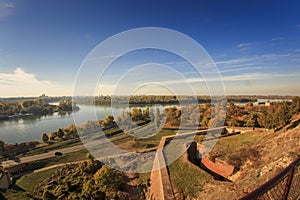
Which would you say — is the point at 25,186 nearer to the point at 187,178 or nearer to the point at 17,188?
the point at 17,188

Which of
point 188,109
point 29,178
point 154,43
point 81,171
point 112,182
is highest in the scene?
point 154,43

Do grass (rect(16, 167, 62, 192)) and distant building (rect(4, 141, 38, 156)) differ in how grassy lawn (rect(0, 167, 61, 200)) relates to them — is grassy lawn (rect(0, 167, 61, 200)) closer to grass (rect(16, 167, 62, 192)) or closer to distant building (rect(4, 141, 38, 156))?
grass (rect(16, 167, 62, 192))

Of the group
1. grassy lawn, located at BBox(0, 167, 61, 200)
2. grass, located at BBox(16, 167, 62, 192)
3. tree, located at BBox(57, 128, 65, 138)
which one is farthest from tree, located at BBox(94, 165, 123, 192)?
tree, located at BBox(57, 128, 65, 138)

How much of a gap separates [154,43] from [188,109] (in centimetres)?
747

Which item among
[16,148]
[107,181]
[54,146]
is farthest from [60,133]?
[107,181]

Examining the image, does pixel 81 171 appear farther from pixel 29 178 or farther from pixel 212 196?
pixel 212 196

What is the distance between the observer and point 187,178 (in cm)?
474

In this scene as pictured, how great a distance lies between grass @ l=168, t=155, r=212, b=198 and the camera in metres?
4.22

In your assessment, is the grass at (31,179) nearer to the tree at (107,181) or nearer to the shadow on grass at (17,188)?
the shadow on grass at (17,188)

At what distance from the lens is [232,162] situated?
5676 millimetres

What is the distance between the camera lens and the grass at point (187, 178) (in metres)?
4.22

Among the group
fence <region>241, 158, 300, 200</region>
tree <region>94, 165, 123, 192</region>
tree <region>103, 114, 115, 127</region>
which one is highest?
fence <region>241, 158, 300, 200</region>

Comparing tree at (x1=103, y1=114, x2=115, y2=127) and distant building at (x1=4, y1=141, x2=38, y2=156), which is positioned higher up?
tree at (x1=103, y1=114, x2=115, y2=127)

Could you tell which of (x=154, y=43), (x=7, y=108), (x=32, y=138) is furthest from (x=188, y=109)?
(x=7, y=108)
